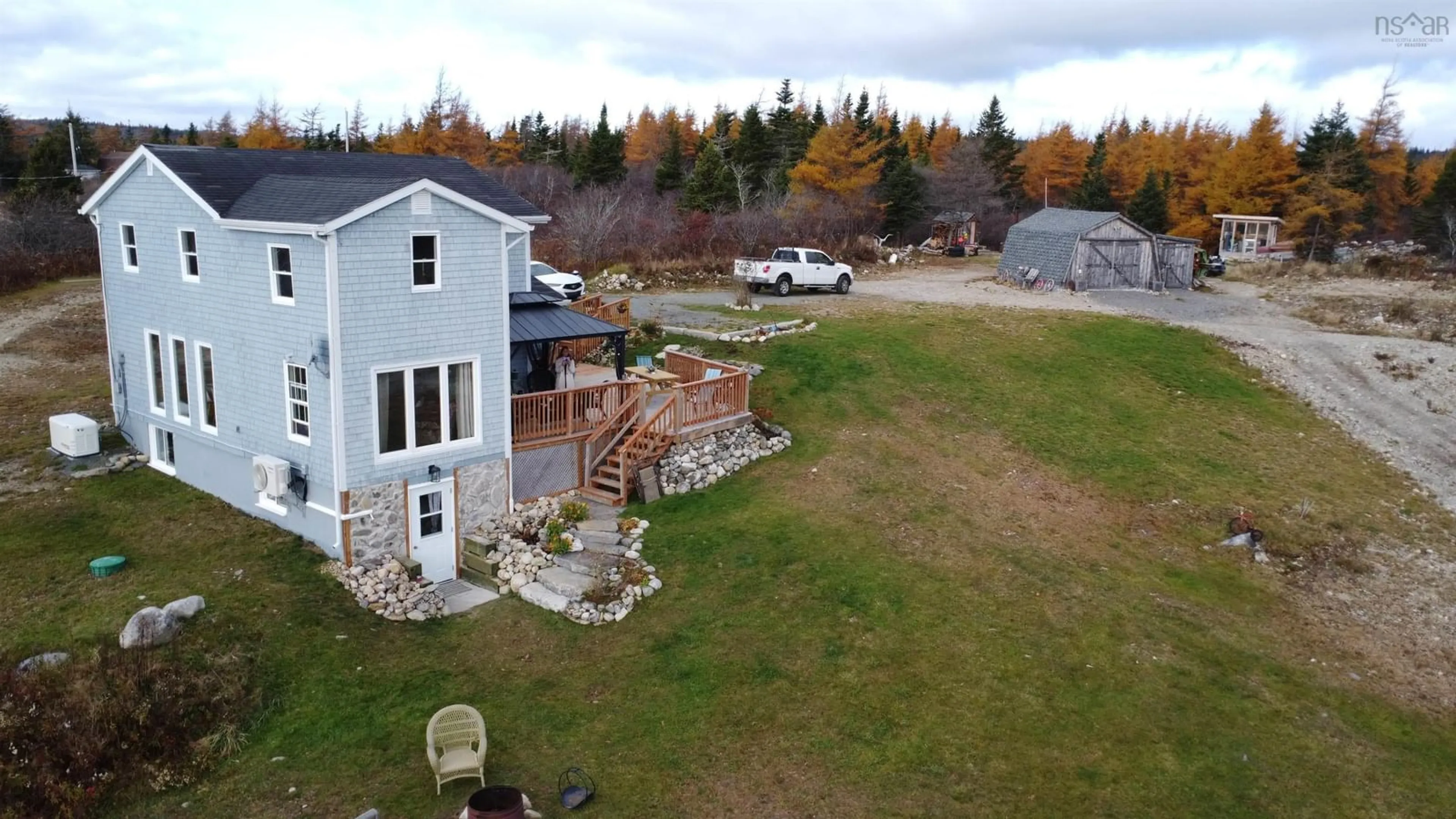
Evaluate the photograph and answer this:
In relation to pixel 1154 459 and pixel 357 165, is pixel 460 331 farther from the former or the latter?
pixel 1154 459

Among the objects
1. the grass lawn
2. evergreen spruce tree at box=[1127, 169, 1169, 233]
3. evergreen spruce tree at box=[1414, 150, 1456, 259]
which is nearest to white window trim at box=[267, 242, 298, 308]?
the grass lawn

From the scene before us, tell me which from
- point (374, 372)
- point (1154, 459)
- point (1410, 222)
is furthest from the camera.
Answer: point (1410, 222)

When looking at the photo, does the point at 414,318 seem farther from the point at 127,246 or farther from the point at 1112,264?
the point at 1112,264

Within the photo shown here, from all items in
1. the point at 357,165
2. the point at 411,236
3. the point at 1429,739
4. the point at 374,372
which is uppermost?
the point at 357,165

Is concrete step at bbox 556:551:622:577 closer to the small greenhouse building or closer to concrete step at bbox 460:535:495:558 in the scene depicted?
concrete step at bbox 460:535:495:558

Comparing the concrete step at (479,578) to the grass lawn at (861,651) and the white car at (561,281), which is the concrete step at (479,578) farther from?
the white car at (561,281)

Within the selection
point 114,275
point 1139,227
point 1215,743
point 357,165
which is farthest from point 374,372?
point 1139,227
